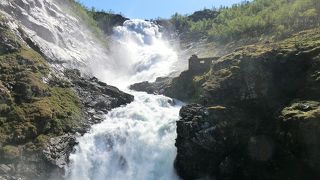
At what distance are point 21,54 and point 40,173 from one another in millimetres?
29001

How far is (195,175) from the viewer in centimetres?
5772

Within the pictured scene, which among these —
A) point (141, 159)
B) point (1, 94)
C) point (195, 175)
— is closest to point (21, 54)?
point (1, 94)

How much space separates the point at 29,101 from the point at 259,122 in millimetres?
35033

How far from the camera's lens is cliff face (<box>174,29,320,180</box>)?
49531 millimetres

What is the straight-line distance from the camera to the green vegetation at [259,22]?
105125 millimetres

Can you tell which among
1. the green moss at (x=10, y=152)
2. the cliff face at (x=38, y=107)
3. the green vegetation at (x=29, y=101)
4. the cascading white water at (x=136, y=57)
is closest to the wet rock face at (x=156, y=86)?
the cascading white water at (x=136, y=57)

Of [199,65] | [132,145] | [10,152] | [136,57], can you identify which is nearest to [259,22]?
[136,57]

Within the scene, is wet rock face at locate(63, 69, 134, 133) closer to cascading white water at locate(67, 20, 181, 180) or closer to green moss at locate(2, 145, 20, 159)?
cascading white water at locate(67, 20, 181, 180)

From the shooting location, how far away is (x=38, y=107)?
67188 millimetres

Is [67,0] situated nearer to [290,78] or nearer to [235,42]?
[235,42]

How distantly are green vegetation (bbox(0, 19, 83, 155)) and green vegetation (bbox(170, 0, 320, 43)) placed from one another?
53007 mm

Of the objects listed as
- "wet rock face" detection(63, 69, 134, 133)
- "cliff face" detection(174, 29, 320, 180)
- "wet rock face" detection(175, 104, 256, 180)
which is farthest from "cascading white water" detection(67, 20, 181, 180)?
"cliff face" detection(174, 29, 320, 180)

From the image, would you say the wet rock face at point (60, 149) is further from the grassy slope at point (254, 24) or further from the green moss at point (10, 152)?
the grassy slope at point (254, 24)

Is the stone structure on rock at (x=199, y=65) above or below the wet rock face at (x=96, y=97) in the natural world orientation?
above
